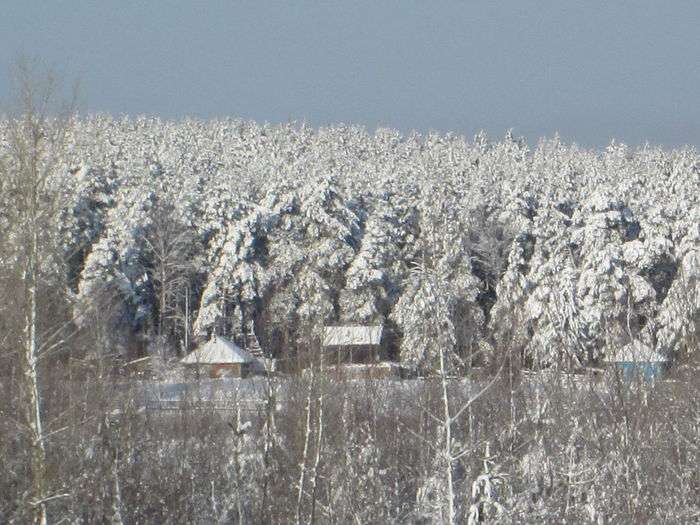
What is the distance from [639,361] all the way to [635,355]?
0.31m

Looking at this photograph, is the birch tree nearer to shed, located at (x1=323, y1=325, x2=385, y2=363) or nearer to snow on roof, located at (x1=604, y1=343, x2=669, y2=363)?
shed, located at (x1=323, y1=325, x2=385, y2=363)

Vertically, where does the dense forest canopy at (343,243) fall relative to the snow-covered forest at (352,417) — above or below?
above

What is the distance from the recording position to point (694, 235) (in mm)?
44781

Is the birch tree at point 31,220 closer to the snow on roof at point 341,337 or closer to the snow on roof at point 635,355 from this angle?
the snow on roof at point 341,337

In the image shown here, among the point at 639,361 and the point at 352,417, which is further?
the point at 352,417

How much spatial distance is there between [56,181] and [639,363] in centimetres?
787

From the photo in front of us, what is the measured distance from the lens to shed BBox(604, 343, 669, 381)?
1331 cm

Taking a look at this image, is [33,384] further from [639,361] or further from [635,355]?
[639,361]

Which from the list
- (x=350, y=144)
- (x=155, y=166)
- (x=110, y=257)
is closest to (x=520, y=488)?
(x=110, y=257)

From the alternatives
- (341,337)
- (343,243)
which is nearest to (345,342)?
(341,337)

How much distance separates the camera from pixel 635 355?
45.7ft

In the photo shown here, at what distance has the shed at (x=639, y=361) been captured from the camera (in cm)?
1331

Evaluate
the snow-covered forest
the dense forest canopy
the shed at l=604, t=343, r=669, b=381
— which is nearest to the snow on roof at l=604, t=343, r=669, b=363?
the shed at l=604, t=343, r=669, b=381

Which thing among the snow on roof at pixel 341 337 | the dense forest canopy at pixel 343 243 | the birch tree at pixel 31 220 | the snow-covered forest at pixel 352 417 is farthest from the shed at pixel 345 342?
the dense forest canopy at pixel 343 243
